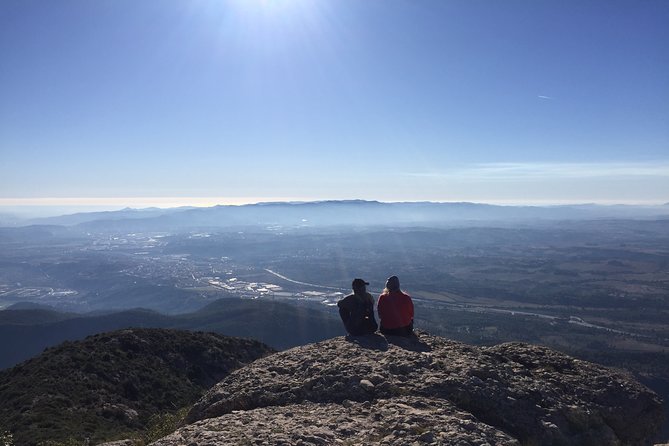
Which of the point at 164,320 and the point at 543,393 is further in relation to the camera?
the point at 164,320

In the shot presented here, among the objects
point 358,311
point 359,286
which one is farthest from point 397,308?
point 359,286

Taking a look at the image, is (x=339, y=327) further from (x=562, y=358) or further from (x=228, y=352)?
(x=562, y=358)

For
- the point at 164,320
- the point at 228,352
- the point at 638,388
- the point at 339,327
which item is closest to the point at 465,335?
the point at 339,327

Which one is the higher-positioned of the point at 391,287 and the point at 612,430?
the point at 391,287

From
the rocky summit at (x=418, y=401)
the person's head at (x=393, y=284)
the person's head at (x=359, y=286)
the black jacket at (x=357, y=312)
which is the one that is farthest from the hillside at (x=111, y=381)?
the person's head at (x=393, y=284)

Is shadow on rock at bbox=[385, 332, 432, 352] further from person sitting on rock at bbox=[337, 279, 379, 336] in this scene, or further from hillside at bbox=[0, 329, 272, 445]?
hillside at bbox=[0, 329, 272, 445]

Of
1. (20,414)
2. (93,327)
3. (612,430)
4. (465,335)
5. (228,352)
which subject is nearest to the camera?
(612,430)

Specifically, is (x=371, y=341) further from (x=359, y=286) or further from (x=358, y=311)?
(x=359, y=286)
